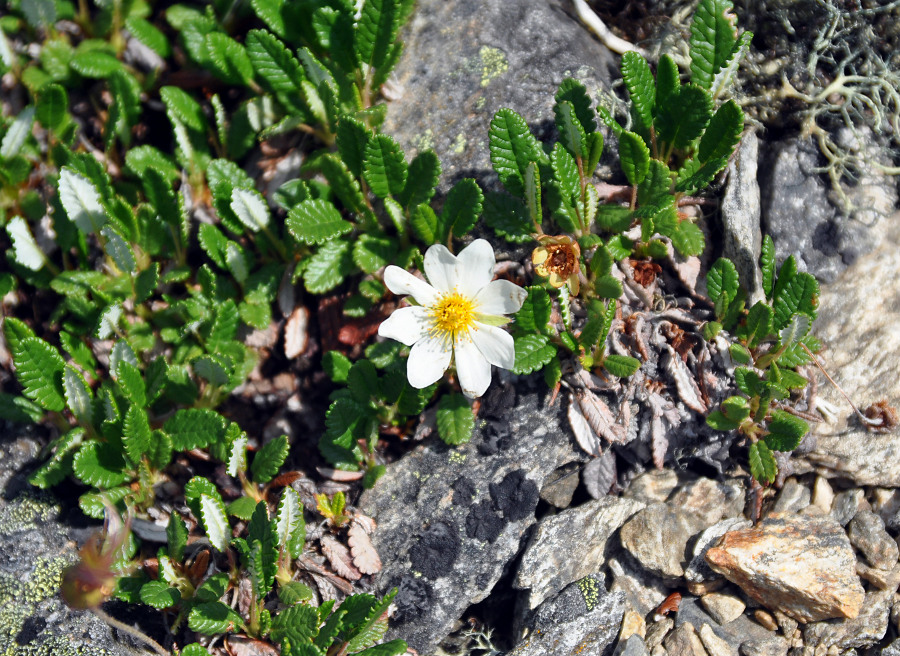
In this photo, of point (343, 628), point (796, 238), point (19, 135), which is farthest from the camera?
point (19, 135)

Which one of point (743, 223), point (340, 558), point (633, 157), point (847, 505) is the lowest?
point (847, 505)

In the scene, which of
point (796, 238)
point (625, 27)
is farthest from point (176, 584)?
point (625, 27)

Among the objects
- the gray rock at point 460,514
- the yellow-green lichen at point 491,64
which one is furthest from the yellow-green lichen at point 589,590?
the yellow-green lichen at point 491,64

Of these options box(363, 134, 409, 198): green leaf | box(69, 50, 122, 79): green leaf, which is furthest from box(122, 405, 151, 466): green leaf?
box(69, 50, 122, 79): green leaf

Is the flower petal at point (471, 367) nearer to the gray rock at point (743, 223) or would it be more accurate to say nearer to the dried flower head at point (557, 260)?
the dried flower head at point (557, 260)

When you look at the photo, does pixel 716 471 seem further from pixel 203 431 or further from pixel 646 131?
pixel 203 431

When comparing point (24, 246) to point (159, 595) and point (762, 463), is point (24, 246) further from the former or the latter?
point (762, 463)

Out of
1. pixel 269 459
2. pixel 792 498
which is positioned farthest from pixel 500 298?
pixel 792 498
